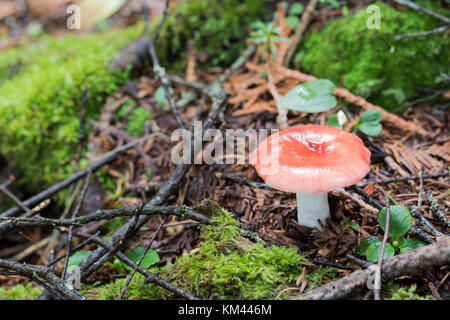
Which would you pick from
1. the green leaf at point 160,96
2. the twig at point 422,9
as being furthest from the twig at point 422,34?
the green leaf at point 160,96

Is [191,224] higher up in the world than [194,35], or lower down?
lower down

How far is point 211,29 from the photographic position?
4.52 m

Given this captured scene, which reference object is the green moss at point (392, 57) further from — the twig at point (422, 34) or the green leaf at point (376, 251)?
the green leaf at point (376, 251)

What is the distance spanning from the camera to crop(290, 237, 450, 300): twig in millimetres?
1785

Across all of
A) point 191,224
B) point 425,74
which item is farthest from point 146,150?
point 425,74

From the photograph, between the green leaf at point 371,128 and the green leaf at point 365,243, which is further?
the green leaf at point 371,128

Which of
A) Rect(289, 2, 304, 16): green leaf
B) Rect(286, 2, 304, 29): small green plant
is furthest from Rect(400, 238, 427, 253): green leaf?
Rect(289, 2, 304, 16): green leaf

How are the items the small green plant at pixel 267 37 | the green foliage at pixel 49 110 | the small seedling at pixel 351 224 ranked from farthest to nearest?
the green foliage at pixel 49 110, the small green plant at pixel 267 37, the small seedling at pixel 351 224

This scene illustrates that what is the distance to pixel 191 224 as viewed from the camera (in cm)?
277

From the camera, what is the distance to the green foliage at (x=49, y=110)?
3.96m

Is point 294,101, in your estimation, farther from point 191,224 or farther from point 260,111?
point 191,224

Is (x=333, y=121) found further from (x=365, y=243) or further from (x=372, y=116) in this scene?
(x=365, y=243)

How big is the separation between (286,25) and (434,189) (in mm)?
2539
